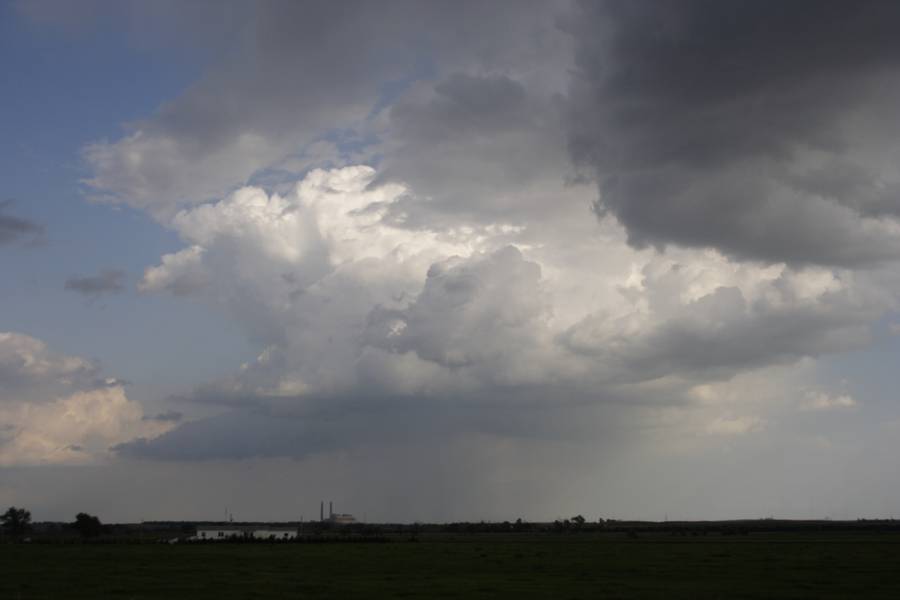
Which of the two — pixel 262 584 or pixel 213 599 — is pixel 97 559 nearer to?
pixel 262 584

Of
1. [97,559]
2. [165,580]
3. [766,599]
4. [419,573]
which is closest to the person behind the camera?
[766,599]

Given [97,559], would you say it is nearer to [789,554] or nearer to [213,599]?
[213,599]

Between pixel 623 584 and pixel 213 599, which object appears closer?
pixel 213 599

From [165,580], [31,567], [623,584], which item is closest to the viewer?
[623,584]

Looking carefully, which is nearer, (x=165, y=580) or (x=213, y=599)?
(x=213, y=599)

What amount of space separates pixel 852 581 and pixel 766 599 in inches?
657

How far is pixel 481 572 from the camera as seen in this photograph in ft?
260

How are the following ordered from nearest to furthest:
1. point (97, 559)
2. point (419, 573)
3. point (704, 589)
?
point (704, 589) < point (419, 573) < point (97, 559)

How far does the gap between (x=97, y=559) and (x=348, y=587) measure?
2172 inches

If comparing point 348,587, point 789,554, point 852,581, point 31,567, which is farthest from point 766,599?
point 31,567

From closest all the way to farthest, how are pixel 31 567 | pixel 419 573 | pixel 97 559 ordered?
1. pixel 419 573
2. pixel 31 567
3. pixel 97 559

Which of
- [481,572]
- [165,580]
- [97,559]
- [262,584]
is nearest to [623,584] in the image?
[481,572]

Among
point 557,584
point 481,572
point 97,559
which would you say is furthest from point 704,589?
point 97,559

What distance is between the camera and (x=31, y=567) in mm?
86875
